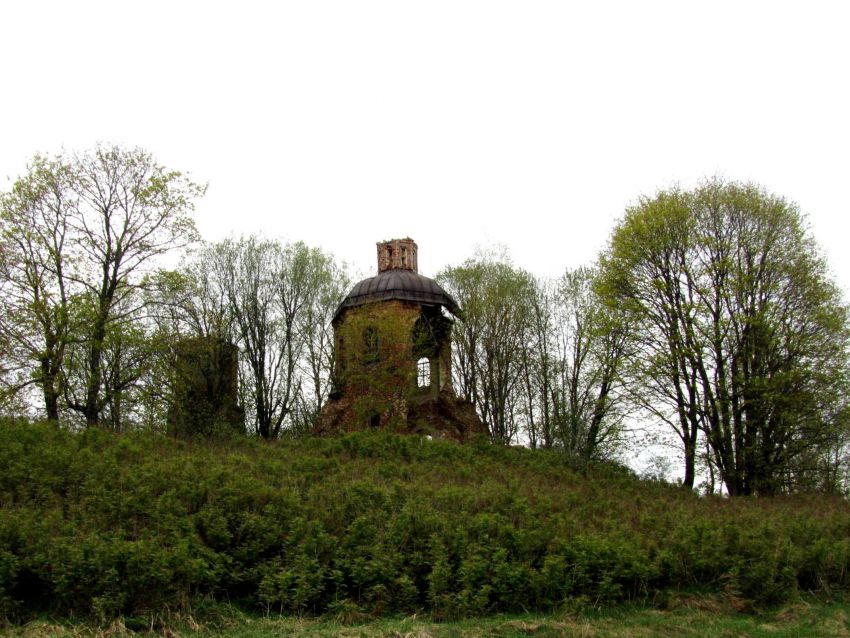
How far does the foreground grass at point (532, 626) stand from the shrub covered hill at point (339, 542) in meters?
0.32

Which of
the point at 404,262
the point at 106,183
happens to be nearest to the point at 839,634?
the point at 106,183

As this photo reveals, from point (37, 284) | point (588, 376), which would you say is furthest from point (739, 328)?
point (37, 284)

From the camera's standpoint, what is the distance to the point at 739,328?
20.5 meters

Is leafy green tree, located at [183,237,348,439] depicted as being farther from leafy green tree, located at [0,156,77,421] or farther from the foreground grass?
the foreground grass

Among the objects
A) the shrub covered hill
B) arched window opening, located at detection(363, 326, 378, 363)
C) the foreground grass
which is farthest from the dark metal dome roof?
the foreground grass

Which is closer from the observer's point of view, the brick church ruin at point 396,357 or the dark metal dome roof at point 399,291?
the brick church ruin at point 396,357

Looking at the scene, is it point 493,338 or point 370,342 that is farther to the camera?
point 493,338

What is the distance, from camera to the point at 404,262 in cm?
3116

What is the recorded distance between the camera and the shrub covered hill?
7.69 metres

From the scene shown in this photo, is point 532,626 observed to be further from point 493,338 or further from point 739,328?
point 493,338

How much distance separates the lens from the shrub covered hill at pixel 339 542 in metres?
7.69

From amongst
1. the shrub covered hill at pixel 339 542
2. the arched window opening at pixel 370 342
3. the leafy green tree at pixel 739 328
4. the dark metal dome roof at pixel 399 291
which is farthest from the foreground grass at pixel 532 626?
the dark metal dome roof at pixel 399 291

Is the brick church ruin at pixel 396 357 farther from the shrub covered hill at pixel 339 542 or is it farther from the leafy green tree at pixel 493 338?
the shrub covered hill at pixel 339 542

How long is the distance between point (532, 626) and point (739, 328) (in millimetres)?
15447
